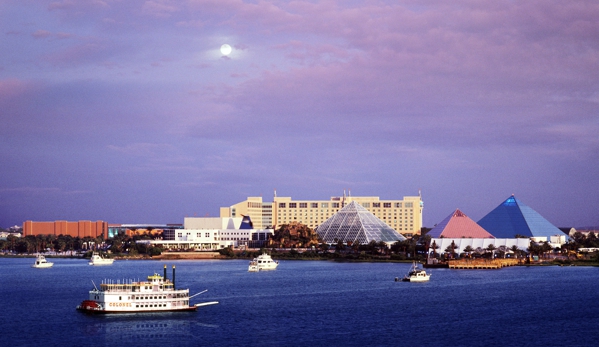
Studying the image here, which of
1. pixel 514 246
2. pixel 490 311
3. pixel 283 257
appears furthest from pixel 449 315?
pixel 283 257

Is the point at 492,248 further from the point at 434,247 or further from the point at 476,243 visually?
the point at 434,247

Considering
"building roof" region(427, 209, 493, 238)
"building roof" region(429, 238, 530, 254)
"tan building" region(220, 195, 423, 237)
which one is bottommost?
"building roof" region(429, 238, 530, 254)

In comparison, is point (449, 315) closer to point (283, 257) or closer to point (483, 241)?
point (483, 241)

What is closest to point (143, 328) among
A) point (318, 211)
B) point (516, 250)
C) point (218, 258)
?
point (516, 250)

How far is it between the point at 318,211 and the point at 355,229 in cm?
3561

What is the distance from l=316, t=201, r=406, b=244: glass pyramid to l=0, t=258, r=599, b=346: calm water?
67354 millimetres

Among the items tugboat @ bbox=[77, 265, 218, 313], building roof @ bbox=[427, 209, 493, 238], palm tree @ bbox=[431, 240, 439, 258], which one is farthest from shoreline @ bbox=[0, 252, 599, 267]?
tugboat @ bbox=[77, 265, 218, 313]

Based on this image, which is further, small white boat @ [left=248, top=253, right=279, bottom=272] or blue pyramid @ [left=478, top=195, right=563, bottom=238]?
blue pyramid @ [left=478, top=195, right=563, bottom=238]

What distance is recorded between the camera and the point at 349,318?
53.1 m

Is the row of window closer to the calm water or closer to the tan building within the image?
the tan building

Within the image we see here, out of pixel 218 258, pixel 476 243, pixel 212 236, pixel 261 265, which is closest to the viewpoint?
pixel 261 265

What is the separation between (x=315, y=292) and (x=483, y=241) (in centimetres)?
6325

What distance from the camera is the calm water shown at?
45.2 m

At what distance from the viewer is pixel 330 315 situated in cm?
5462
